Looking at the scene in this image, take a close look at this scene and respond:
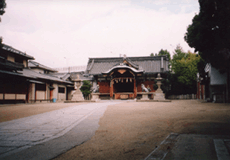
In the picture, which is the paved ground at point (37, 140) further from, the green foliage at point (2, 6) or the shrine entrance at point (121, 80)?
the shrine entrance at point (121, 80)

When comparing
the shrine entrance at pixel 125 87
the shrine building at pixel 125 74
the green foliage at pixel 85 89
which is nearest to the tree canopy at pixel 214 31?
the shrine building at pixel 125 74

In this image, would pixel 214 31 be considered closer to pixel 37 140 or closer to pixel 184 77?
pixel 37 140

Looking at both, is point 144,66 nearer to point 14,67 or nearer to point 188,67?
point 188,67

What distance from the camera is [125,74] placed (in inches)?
1005

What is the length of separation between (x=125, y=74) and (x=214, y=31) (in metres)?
14.1

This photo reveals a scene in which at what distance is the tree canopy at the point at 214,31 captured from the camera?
37.3 ft

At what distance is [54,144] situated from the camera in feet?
13.8

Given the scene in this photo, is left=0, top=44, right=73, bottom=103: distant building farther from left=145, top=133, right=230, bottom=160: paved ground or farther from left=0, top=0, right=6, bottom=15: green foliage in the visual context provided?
left=145, top=133, right=230, bottom=160: paved ground

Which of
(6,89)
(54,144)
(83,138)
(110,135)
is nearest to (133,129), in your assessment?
(110,135)

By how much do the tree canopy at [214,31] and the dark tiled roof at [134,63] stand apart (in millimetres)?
13176

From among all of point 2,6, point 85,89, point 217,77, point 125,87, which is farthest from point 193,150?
point 125,87

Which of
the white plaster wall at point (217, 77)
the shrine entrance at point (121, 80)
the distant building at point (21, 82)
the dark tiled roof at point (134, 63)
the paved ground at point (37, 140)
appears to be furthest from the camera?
the dark tiled roof at point (134, 63)

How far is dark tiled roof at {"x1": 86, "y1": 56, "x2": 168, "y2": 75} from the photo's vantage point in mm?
28656

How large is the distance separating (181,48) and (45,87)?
103 ft
